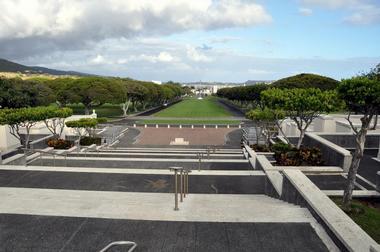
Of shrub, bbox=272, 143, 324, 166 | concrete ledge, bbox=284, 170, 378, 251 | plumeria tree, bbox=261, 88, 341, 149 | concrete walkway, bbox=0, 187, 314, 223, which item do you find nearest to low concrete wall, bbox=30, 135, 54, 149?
concrete walkway, bbox=0, 187, 314, 223

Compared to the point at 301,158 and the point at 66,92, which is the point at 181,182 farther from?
the point at 66,92

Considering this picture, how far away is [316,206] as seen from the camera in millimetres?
6957

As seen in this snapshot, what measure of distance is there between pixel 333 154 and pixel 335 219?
31.2 feet

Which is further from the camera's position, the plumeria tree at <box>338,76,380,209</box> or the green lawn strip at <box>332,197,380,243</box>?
the plumeria tree at <box>338,76,380,209</box>

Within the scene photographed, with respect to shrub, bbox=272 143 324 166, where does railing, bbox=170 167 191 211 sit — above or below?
above

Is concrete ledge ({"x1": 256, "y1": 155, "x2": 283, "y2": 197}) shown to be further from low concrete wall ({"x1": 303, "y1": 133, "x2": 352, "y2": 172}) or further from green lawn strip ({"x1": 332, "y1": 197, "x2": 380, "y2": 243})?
low concrete wall ({"x1": 303, "y1": 133, "x2": 352, "y2": 172})

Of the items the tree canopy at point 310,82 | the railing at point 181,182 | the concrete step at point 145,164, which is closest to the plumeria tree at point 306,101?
the concrete step at point 145,164

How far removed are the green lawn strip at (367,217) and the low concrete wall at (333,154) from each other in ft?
13.6

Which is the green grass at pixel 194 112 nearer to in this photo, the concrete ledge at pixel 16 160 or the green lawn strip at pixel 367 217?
the concrete ledge at pixel 16 160

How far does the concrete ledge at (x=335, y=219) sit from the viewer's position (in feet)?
17.9

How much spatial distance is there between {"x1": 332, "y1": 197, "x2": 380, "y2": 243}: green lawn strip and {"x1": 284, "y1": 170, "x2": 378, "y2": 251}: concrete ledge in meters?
1.36

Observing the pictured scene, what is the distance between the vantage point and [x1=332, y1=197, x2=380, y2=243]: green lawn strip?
25.5 ft

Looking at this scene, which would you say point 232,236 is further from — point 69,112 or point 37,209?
point 69,112

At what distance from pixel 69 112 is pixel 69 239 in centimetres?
2071
